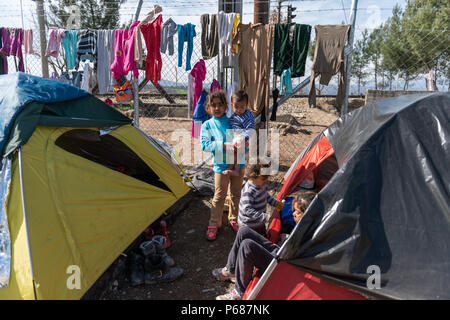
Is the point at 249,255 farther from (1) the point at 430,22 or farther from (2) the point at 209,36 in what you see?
(1) the point at 430,22

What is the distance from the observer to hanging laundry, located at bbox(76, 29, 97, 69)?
468 cm

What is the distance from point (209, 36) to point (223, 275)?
10.3 feet

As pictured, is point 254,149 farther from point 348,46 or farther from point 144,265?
point 144,265

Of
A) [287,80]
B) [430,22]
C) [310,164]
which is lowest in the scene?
A: [310,164]

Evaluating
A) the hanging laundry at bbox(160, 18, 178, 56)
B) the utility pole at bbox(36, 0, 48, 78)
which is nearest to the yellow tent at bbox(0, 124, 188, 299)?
the hanging laundry at bbox(160, 18, 178, 56)

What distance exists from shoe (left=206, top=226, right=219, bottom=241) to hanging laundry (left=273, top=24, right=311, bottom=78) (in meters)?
2.34

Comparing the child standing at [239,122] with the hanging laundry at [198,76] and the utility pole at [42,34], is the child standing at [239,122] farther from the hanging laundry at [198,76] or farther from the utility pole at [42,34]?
the utility pole at [42,34]

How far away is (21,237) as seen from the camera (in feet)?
7.23

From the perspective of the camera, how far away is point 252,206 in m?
2.91

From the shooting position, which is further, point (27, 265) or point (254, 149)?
point (254, 149)

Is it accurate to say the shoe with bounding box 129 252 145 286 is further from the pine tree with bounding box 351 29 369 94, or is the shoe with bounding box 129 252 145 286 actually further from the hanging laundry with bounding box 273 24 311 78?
the pine tree with bounding box 351 29 369 94

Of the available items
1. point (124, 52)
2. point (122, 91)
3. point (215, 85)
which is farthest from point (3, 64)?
point (215, 85)
